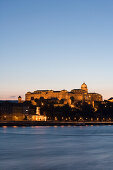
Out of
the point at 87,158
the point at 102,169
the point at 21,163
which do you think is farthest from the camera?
the point at 87,158

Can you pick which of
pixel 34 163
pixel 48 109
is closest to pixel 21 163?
pixel 34 163

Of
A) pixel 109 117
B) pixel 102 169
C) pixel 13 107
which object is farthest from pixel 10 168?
pixel 109 117

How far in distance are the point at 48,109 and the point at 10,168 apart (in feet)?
469

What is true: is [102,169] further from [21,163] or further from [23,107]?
[23,107]

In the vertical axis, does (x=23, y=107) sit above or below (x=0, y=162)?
above

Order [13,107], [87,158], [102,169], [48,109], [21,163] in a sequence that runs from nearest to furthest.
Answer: [102,169]
[21,163]
[87,158]
[13,107]
[48,109]

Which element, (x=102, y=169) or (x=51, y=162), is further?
(x=51, y=162)

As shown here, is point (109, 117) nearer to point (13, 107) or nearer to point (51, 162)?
point (13, 107)

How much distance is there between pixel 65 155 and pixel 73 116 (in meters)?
128

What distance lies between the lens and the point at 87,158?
40688 mm

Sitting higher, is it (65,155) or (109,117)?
(109,117)

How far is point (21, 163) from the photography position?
120 ft

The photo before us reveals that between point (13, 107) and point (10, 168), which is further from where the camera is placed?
point (13, 107)

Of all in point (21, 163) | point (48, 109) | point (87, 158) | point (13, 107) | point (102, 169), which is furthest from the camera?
point (48, 109)
